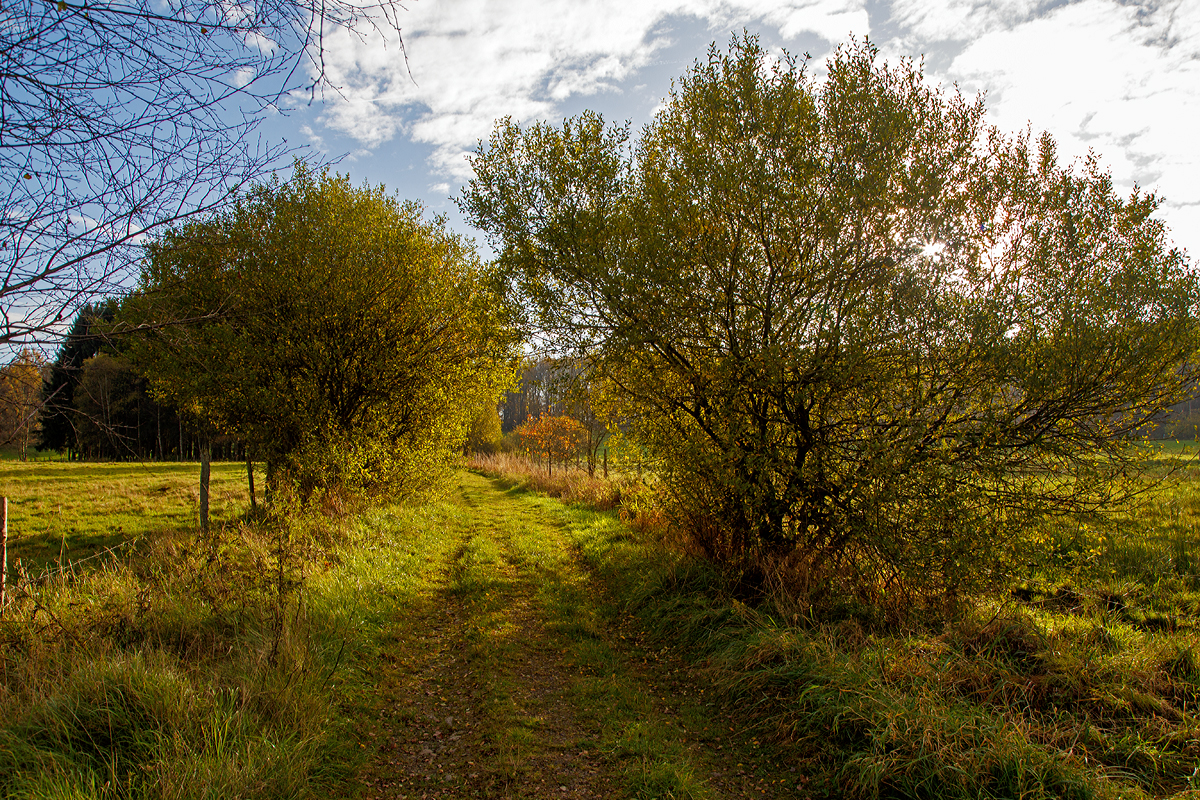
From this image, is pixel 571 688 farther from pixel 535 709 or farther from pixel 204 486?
pixel 204 486

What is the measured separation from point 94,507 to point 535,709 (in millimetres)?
22146

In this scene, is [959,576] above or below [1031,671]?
above

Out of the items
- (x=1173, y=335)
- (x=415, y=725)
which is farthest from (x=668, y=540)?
(x=1173, y=335)

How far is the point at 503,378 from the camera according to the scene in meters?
15.6

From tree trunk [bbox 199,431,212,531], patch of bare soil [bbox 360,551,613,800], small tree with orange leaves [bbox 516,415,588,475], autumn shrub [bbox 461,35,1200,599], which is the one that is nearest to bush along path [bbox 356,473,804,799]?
patch of bare soil [bbox 360,551,613,800]

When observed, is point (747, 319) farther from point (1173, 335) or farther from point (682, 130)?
point (1173, 335)

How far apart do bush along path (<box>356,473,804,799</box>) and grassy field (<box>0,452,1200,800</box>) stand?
27mm

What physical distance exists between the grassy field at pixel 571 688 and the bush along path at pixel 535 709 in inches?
1.1

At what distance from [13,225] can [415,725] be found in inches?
187

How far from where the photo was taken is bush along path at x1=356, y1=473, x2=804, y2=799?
415cm

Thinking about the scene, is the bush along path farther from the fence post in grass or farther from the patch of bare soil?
the fence post in grass

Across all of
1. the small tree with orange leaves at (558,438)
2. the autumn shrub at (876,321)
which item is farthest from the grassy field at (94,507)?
the small tree with orange leaves at (558,438)

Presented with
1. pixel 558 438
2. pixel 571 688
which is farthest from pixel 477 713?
pixel 558 438

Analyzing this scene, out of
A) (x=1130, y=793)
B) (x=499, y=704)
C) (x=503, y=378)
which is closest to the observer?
(x=1130, y=793)
